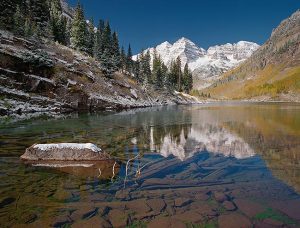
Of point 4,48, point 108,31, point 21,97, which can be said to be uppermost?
point 108,31

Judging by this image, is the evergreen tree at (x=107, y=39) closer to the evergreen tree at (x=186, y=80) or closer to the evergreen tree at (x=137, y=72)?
the evergreen tree at (x=137, y=72)

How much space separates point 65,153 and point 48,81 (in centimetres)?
3886

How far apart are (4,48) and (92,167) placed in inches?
1713

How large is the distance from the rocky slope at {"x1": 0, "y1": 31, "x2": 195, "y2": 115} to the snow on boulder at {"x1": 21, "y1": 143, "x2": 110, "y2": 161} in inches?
1146

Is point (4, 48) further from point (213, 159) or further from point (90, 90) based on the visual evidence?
point (213, 159)

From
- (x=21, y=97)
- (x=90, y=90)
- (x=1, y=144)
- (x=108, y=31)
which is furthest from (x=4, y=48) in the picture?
(x=108, y=31)

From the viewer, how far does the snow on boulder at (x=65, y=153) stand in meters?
13.0

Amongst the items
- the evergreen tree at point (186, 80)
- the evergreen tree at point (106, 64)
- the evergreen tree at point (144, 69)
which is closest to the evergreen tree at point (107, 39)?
the evergreen tree at point (144, 69)

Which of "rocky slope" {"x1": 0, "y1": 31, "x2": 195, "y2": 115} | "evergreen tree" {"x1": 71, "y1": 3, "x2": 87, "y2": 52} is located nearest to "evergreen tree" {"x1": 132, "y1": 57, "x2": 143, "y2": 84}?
"evergreen tree" {"x1": 71, "y1": 3, "x2": 87, "y2": 52}

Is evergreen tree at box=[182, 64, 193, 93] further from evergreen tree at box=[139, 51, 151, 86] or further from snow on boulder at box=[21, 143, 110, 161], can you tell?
snow on boulder at box=[21, 143, 110, 161]

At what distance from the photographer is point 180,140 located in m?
20.8

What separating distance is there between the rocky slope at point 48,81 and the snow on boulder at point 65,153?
2910 centimetres

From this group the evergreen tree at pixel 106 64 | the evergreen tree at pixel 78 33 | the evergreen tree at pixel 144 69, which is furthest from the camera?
the evergreen tree at pixel 144 69

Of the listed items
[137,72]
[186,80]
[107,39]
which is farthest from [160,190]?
[186,80]
